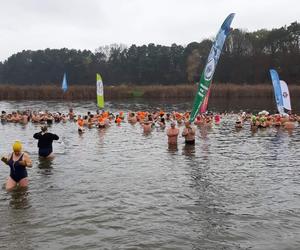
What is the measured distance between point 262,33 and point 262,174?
88866mm

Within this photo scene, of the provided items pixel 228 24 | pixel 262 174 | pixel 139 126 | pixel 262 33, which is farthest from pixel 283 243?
pixel 262 33

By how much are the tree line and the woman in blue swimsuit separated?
7318 centimetres

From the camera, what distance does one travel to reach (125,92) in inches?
2537

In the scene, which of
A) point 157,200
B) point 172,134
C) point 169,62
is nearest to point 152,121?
point 172,134

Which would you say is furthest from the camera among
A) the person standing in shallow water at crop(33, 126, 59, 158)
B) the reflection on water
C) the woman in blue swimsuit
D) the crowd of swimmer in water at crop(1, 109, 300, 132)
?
the crowd of swimmer in water at crop(1, 109, 300, 132)

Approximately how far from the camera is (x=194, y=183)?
12219mm

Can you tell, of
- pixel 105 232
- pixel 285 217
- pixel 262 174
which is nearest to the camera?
pixel 105 232

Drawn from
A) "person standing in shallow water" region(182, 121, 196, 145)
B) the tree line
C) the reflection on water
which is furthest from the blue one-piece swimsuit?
the tree line

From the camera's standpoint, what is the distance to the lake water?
8.19 m

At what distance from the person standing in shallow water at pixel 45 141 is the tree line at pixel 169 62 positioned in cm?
6939

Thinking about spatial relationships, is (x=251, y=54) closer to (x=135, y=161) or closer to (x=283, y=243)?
(x=135, y=161)

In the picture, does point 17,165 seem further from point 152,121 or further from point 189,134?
point 152,121

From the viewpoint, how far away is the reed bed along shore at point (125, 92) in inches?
2240

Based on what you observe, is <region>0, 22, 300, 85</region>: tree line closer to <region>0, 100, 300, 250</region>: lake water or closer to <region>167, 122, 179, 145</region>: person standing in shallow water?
<region>167, 122, 179, 145</region>: person standing in shallow water
